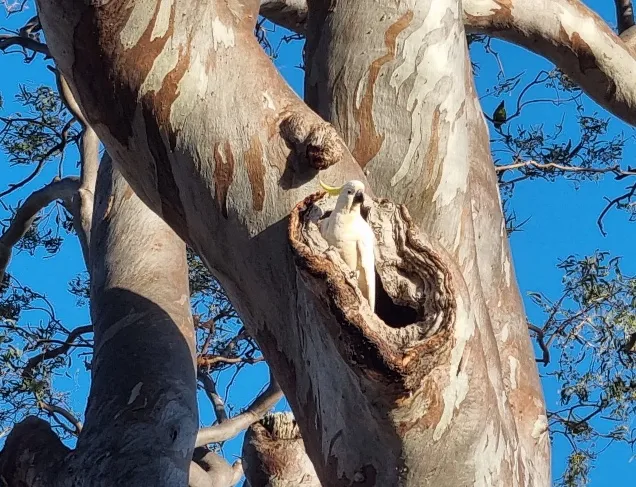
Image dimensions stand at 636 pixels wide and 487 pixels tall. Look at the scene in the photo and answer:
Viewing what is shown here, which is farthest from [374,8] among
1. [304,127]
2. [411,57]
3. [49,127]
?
[49,127]

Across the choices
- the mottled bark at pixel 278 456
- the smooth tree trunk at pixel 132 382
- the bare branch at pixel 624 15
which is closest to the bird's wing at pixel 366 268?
the smooth tree trunk at pixel 132 382

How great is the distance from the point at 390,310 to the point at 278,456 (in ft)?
4.29

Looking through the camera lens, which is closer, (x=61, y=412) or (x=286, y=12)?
(x=286, y=12)

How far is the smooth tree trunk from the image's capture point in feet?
6.11

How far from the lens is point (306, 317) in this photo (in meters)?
1.25

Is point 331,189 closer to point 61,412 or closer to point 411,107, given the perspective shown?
point 411,107

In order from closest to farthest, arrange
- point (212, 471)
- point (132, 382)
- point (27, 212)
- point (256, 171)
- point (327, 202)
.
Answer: point (327, 202) < point (256, 171) < point (132, 382) < point (212, 471) < point (27, 212)

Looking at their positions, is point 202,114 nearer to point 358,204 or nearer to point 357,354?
point 358,204

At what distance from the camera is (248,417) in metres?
3.69

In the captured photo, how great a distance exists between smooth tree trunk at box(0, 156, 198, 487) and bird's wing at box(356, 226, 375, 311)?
85cm

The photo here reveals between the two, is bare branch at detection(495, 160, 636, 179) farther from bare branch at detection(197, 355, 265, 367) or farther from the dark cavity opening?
the dark cavity opening

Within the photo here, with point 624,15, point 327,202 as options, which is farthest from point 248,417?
point 327,202

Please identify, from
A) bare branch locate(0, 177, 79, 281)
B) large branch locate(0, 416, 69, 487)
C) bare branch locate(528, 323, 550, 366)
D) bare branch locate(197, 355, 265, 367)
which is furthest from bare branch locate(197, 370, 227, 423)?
large branch locate(0, 416, 69, 487)

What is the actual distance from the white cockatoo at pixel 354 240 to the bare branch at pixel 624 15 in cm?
262
